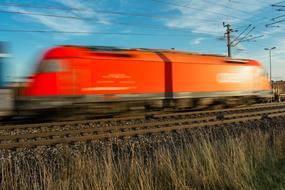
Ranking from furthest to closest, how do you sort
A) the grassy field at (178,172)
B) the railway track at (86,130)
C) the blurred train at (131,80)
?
the blurred train at (131,80) → the railway track at (86,130) → the grassy field at (178,172)

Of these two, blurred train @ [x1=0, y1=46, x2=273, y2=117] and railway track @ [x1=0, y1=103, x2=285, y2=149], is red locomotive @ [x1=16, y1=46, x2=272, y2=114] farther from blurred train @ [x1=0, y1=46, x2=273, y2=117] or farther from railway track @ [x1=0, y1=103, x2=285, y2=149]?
railway track @ [x1=0, y1=103, x2=285, y2=149]

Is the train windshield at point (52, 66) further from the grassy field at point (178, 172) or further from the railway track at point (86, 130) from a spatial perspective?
the grassy field at point (178, 172)

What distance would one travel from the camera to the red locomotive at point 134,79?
13547 millimetres

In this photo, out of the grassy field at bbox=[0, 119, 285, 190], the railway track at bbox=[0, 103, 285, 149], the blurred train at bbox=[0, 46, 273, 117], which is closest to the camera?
the grassy field at bbox=[0, 119, 285, 190]

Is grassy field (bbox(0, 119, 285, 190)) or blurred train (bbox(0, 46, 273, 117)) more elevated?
blurred train (bbox(0, 46, 273, 117))

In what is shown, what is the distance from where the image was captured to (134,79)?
15.5 metres

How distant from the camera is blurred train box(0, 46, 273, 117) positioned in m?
13.5

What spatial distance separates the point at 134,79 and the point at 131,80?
158mm

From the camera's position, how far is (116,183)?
539 cm

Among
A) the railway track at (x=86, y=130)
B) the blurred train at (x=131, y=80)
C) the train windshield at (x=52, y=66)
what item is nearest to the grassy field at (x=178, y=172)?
the railway track at (x=86, y=130)

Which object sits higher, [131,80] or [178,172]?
[131,80]

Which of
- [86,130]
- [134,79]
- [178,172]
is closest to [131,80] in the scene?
[134,79]

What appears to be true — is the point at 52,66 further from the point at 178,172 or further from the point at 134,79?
the point at 178,172

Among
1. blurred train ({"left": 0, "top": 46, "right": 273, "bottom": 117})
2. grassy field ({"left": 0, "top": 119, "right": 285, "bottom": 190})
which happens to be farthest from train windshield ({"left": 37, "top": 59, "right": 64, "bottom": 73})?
grassy field ({"left": 0, "top": 119, "right": 285, "bottom": 190})
